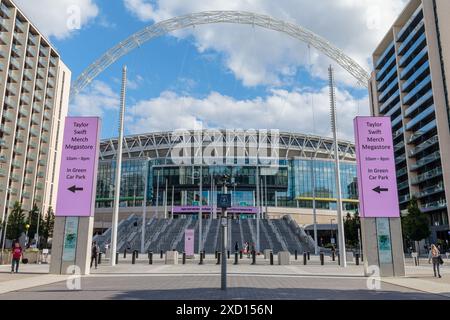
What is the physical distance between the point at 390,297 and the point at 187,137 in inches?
3920

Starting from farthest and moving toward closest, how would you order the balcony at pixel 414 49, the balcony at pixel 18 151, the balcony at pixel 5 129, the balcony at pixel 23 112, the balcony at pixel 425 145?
the balcony at pixel 23 112, the balcony at pixel 18 151, the balcony at pixel 5 129, the balcony at pixel 414 49, the balcony at pixel 425 145

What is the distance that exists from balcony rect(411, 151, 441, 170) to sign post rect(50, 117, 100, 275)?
197ft

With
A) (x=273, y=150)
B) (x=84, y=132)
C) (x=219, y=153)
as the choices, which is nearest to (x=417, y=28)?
(x=273, y=150)

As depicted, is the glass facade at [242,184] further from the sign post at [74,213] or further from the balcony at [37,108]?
the sign post at [74,213]

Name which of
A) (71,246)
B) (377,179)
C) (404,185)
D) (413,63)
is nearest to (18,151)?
(71,246)

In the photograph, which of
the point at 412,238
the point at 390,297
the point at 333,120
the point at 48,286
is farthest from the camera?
the point at 412,238

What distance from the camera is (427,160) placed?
222ft

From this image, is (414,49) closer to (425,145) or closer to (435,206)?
(425,145)

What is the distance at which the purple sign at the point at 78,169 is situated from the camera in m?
21.8

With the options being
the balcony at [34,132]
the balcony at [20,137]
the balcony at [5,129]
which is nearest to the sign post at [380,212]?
the balcony at [5,129]

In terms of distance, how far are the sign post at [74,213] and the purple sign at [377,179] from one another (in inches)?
581

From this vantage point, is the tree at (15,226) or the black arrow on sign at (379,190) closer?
the black arrow on sign at (379,190)

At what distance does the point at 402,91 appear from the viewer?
252 feet

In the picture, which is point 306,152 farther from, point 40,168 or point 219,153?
point 40,168
